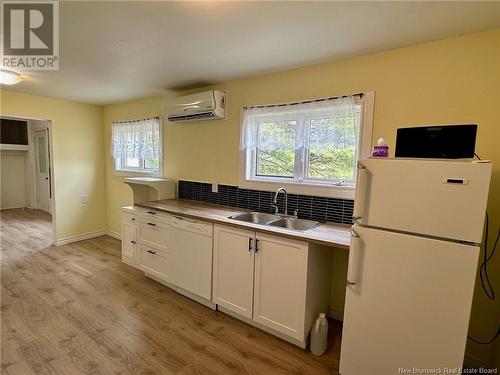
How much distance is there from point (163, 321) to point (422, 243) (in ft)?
6.99

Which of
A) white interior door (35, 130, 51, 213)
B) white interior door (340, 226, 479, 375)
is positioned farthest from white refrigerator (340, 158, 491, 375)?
white interior door (35, 130, 51, 213)

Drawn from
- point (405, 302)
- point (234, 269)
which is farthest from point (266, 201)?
point (405, 302)

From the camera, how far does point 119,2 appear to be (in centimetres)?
146

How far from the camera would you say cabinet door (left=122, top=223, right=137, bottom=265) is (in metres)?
3.14

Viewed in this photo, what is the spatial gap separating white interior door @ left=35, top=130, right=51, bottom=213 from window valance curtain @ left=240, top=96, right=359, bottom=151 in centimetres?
613

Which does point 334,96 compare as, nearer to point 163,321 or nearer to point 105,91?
point 163,321

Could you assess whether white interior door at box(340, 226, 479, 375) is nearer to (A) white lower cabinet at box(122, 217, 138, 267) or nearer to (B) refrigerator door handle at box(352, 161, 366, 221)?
(B) refrigerator door handle at box(352, 161, 366, 221)

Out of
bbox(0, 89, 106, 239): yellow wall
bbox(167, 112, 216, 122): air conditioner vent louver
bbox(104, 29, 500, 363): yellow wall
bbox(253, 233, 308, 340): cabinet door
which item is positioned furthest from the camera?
bbox(0, 89, 106, 239): yellow wall

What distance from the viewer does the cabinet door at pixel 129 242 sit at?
3.14 m

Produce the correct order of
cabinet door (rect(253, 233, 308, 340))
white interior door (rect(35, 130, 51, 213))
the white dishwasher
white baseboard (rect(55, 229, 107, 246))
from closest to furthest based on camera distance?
cabinet door (rect(253, 233, 308, 340))
the white dishwasher
white baseboard (rect(55, 229, 107, 246))
white interior door (rect(35, 130, 51, 213))

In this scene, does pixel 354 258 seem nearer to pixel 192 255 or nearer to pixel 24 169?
pixel 192 255

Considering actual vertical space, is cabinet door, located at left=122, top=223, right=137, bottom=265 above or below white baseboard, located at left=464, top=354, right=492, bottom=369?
above

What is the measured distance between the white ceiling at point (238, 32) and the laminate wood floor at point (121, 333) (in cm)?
230

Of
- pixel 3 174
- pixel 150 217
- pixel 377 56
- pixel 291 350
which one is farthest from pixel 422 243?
pixel 3 174
